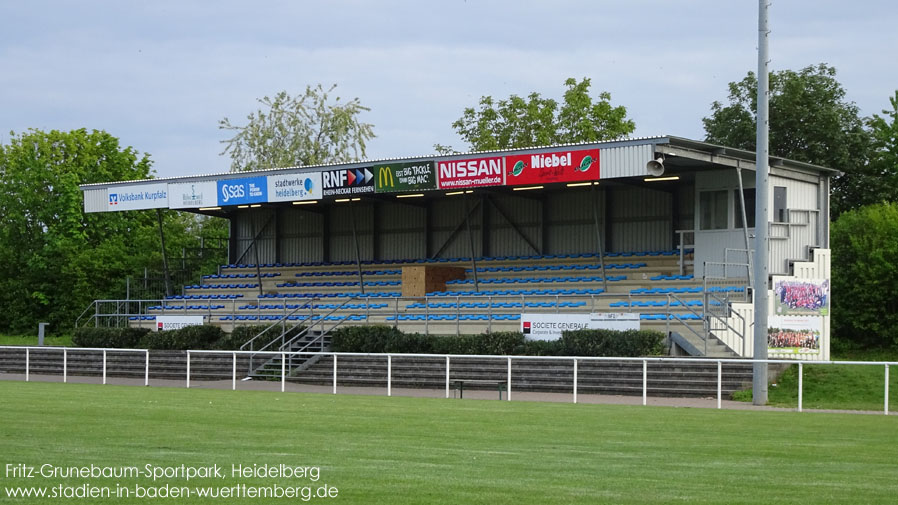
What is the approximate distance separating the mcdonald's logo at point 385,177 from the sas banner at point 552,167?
4372mm

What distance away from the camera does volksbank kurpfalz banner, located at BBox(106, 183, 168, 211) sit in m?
42.8

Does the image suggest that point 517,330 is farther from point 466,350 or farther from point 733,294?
point 733,294

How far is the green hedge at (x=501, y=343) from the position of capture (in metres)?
30.2

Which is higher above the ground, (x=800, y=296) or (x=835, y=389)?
(x=800, y=296)

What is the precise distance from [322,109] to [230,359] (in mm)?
40240

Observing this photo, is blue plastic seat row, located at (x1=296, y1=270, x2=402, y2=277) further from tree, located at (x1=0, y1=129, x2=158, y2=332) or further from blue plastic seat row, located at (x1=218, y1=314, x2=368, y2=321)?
tree, located at (x1=0, y1=129, x2=158, y2=332)

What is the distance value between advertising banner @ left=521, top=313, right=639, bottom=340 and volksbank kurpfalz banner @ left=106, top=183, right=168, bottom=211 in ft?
53.8

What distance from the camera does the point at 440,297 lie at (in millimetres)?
37969

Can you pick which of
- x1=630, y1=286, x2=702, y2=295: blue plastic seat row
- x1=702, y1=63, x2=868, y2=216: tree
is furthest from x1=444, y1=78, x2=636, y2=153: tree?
x1=630, y1=286, x2=702, y2=295: blue plastic seat row

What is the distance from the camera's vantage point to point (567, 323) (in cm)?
3234

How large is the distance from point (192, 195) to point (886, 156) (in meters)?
32.7

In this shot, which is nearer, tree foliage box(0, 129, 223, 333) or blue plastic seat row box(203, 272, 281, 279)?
blue plastic seat row box(203, 272, 281, 279)

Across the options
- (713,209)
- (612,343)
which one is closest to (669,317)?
(612,343)

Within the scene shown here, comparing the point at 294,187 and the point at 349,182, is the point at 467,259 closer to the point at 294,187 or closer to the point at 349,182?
the point at 349,182
